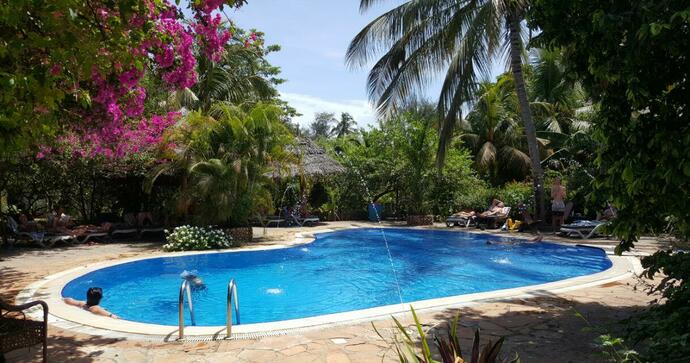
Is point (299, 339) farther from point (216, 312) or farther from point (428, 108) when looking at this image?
point (428, 108)

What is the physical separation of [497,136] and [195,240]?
54.2 ft

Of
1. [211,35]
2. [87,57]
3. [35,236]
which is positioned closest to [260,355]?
[87,57]

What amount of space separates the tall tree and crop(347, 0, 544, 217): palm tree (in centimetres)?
4454

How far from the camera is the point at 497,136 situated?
23094mm

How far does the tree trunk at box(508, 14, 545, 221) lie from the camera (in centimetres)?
1393

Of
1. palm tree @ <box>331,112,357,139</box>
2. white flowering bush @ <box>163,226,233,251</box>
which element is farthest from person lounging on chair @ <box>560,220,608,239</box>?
palm tree @ <box>331,112,357,139</box>

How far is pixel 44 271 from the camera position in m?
8.58

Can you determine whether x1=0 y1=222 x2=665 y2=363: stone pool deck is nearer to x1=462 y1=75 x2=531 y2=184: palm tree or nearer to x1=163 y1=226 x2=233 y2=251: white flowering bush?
x1=163 y1=226 x2=233 y2=251: white flowering bush

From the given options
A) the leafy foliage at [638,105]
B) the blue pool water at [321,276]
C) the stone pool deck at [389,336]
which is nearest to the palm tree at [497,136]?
the blue pool water at [321,276]

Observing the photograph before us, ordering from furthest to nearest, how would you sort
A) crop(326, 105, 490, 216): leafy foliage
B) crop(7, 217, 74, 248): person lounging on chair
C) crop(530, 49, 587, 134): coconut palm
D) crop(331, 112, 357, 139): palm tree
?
crop(331, 112, 357, 139): palm tree
crop(530, 49, 587, 134): coconut palm
crop(326, 105, 490, 216): leafy foliage
crop(7, 217, 74, 248): person lounging on chair

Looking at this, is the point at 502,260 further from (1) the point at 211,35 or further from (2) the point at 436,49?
(1) the point at 211,35

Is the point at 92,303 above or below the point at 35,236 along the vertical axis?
below

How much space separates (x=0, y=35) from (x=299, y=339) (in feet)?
11.7

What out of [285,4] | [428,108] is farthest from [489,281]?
[428,108]
